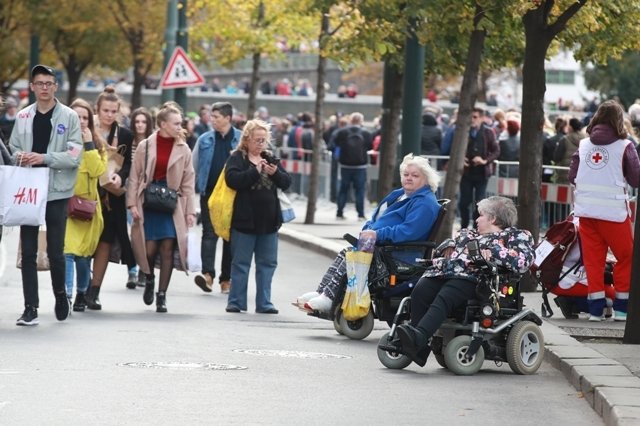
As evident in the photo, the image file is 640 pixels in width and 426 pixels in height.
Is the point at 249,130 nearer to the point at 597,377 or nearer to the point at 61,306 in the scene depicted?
the point at 61,306

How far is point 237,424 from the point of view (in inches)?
356

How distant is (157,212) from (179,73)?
15328 mm

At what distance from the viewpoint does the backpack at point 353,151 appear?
1252 inches

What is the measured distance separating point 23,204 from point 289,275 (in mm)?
7127

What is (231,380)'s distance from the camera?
10.8 meters

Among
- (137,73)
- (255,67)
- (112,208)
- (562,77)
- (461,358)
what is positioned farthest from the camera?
(562,77)

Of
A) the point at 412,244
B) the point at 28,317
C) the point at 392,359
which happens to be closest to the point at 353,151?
the point at 28,317

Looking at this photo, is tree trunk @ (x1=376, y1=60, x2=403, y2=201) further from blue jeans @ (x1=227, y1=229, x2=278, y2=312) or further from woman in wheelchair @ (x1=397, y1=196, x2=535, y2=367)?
woman in wheelchair @ (x1=397, y1=196, x2=535, y2=367)

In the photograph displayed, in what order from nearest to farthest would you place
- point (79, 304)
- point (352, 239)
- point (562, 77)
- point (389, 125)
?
point (352, 239) < point (79, 304) < point (389, 125) < point (562, 77)

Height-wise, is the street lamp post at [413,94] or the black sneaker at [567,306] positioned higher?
the street lamp post at [413,94]

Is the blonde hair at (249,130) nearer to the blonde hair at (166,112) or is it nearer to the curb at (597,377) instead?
the blonde hair at (166,112)

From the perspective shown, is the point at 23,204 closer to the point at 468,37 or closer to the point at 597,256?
the point at 597,256

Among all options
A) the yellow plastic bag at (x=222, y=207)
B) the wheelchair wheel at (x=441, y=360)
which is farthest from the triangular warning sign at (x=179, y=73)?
the wheelchair wheel at (x=441, y=360)

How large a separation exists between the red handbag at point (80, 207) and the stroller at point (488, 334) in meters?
4.02
